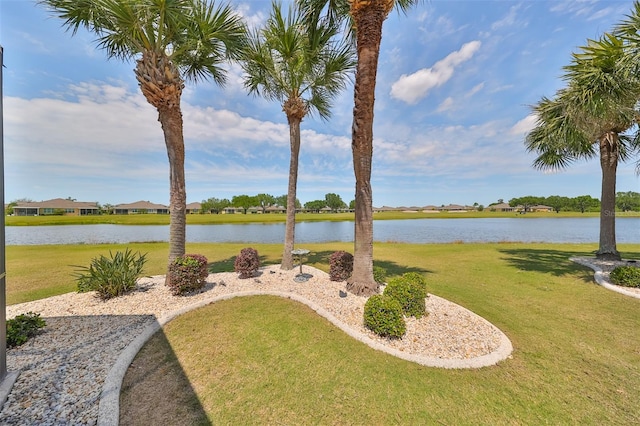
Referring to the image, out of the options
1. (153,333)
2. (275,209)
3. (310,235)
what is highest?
(275,209)

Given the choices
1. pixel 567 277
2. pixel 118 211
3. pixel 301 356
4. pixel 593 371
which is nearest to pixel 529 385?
pixel 593 371

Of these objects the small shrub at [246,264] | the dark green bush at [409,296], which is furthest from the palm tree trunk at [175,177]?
the dark green bush at [409,296]

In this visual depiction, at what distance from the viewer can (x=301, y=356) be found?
3479 mm

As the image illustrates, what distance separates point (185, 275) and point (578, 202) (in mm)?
112701

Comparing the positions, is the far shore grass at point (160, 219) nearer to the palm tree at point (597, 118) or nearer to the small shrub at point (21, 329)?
the palm tree at point (597, 118)

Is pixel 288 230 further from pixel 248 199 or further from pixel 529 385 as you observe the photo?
pixel 248 199

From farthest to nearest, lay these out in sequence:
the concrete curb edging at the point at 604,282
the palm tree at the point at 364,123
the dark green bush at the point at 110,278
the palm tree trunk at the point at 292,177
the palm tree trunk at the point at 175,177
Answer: the palm tree trunk at the point at 292,177
the concrete curb edging at the point at 604,282
the palm tree trunk at the point at 175,177
the dark green bush at the point at 110,278
the palm tree at the point at 364,123

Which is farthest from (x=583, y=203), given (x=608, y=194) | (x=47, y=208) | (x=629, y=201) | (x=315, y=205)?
(x=47, y=208)

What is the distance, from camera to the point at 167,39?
5.68m

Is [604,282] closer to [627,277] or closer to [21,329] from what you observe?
[627,277]

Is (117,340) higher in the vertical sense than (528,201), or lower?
lower

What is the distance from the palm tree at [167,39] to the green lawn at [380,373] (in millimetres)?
3362

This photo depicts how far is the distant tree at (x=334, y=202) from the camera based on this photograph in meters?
102

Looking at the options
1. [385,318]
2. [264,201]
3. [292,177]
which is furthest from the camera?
[264,201]
